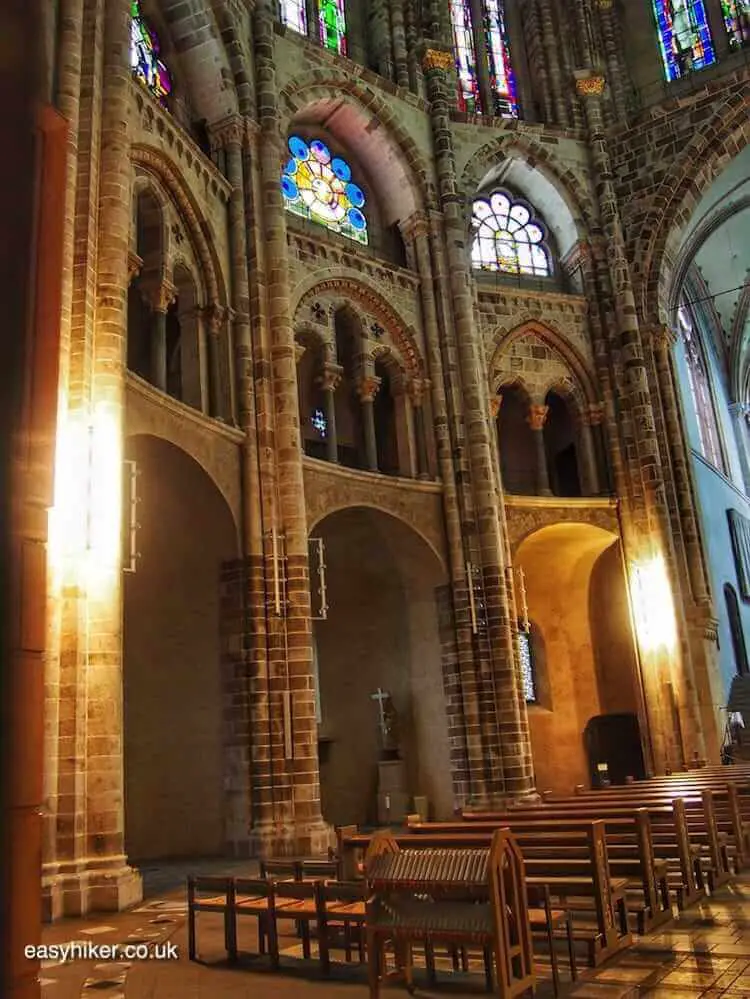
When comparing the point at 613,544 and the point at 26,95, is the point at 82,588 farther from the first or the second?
the point at 613,544

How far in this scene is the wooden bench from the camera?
5.12 meters

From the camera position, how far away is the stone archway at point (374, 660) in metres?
19.0

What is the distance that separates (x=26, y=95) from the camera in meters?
1.87

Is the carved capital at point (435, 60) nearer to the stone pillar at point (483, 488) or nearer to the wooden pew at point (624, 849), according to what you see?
the stone pillar at point (483, 488)

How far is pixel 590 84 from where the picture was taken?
24000mm

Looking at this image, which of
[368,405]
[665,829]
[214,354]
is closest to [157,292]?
[214,354]

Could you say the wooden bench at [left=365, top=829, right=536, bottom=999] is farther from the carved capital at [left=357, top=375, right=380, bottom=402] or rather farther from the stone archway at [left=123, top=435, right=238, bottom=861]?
the carved capital at [left=357, top=375, right=380, bottom=402]

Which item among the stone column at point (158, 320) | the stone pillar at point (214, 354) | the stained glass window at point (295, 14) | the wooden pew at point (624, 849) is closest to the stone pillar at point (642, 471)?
the stained glass window at point (295, 14)

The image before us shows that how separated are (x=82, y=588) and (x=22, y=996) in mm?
9091

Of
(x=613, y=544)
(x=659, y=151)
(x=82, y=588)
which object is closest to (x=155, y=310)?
(x=82, y=588)

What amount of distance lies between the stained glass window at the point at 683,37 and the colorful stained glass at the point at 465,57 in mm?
5328

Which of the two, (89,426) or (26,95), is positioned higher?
(89,426)

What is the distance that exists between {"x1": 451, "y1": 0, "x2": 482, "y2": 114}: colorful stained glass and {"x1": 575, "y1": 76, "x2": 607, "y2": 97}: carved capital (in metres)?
2.63

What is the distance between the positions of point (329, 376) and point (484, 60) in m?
11.4
